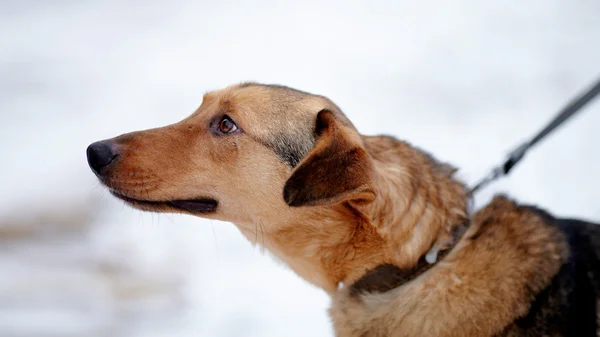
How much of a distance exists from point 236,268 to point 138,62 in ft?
12.4

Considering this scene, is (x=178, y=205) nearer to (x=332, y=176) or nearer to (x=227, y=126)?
(x=227, y=126)

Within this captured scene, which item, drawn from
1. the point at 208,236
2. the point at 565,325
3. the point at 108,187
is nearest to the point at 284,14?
the point at 208,236

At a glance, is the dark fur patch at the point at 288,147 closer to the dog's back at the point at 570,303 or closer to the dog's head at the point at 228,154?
the dog's head at the point at 228,154

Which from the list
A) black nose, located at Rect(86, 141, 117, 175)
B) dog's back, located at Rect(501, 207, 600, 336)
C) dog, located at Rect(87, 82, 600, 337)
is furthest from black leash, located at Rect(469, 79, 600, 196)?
black nose, located at Rect(86, 141, 117, 175)

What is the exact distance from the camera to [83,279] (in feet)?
15.8

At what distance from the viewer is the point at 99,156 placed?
326cm

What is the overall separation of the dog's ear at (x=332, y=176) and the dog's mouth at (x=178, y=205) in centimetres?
67

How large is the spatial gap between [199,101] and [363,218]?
14.8 feet

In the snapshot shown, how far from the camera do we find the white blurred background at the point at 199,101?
15.7 ft

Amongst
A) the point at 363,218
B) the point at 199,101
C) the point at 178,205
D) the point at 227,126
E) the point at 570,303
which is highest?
the point at 227,126

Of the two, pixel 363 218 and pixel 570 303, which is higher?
pixel 363 218

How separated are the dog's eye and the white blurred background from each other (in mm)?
785

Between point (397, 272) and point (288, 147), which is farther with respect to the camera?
point (288, 147)

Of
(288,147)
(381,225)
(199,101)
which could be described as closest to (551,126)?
(381,225)
